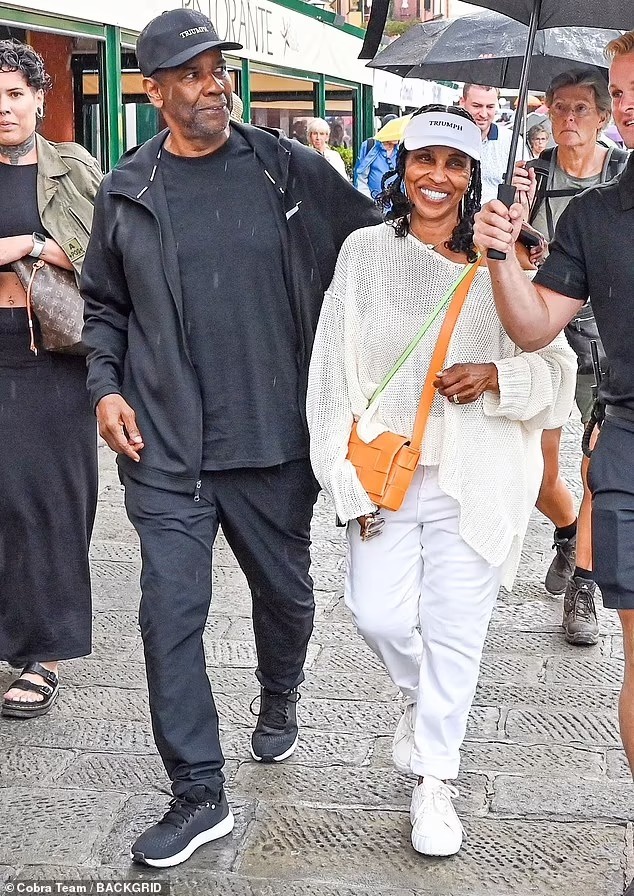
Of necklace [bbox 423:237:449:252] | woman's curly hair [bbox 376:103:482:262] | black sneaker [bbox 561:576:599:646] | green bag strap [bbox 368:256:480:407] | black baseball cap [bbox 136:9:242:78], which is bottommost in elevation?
black sneaker [bbox 561:576:599:646]

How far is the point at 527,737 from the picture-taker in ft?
14.6

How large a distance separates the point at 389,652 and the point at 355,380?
2.54 ft

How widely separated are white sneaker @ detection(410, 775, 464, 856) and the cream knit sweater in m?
0.65

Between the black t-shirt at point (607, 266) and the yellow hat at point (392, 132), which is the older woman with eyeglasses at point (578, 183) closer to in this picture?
the black t-shirt at point (607, 266)

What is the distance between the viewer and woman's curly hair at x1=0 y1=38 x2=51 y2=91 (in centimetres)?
446

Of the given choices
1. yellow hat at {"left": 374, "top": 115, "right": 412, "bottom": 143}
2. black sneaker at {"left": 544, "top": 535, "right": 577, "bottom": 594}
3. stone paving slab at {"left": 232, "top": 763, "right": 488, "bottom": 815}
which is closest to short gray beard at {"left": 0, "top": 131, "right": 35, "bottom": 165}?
stone paving slab at {"left": 232, "top": 763, "right": 488, "bottom": 815}

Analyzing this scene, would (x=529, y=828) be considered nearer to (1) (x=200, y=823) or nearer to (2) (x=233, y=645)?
(1) (x=200, y=823)

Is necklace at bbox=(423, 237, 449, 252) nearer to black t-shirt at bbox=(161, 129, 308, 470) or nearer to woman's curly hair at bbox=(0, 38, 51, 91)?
black t-shirt at bbox=(161, 129, 308, 470)

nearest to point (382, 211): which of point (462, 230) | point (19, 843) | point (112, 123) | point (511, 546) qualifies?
point (462, 230)

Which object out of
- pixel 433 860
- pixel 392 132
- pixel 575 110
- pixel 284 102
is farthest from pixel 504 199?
pixel 284 102

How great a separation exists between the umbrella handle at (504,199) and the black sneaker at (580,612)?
7.70 ft

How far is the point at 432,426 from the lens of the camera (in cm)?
371

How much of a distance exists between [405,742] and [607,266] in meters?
1.55

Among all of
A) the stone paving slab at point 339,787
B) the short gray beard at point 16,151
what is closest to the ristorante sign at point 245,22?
the short gray beard at point 16,151
